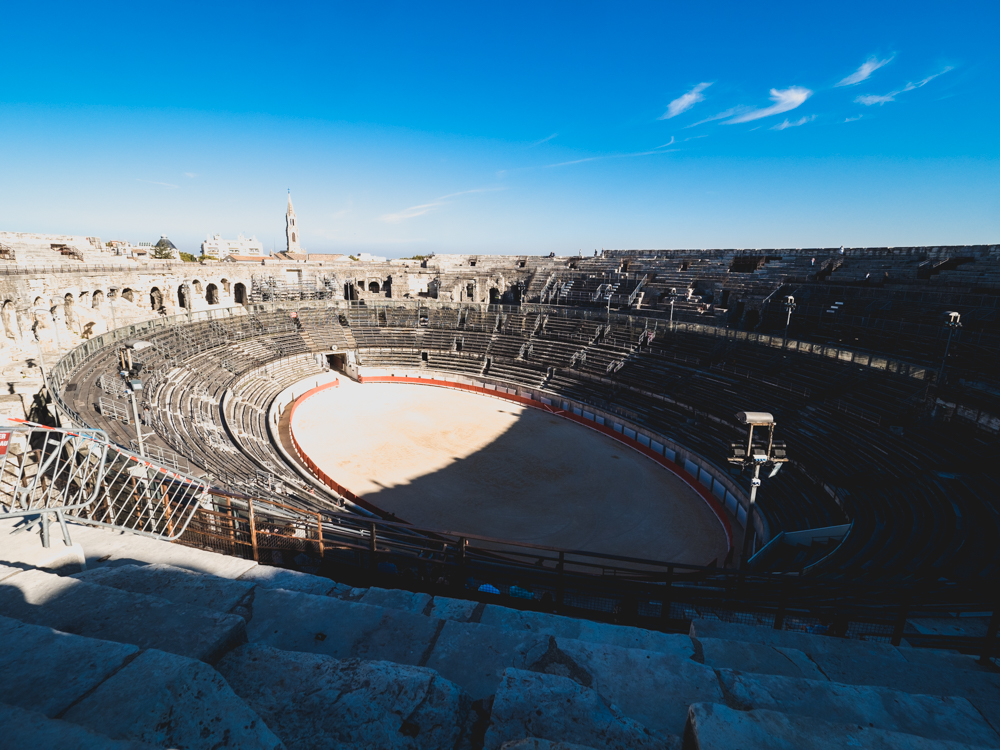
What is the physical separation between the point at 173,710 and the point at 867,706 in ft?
17.1

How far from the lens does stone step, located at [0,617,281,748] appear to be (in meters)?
2.84

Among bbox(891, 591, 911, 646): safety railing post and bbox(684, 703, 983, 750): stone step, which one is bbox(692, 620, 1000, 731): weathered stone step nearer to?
bbox(891, 591, 911, 646): safety railing post

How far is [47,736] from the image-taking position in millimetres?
2514

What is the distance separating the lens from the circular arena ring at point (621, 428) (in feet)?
52.3

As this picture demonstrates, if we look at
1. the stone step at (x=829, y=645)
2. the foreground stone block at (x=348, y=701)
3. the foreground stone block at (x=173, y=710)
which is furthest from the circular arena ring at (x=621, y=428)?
the foreground stone block at (x=173, y=710)

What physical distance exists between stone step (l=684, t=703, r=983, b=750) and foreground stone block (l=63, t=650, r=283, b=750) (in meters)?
2.63

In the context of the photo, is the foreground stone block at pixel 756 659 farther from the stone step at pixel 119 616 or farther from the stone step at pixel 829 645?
the stone step at pixel 119 616

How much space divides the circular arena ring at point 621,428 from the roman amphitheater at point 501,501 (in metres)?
0.19

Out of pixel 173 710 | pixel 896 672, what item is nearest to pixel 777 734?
pixel 896 672

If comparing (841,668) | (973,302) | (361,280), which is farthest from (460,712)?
(361,280)

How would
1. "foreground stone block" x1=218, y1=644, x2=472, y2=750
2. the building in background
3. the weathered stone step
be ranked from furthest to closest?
the building in background → the weathered stone step → "foreground stone block" x1=218, y1=644, x2=472, y2=750

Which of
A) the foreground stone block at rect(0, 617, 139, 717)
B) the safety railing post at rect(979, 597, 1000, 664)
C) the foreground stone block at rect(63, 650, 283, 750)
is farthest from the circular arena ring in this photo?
the foreground stone block at rect(63, 650, 283, 750)

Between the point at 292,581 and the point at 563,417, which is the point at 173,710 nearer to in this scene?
the point at 292,581

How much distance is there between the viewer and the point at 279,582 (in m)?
6.55
